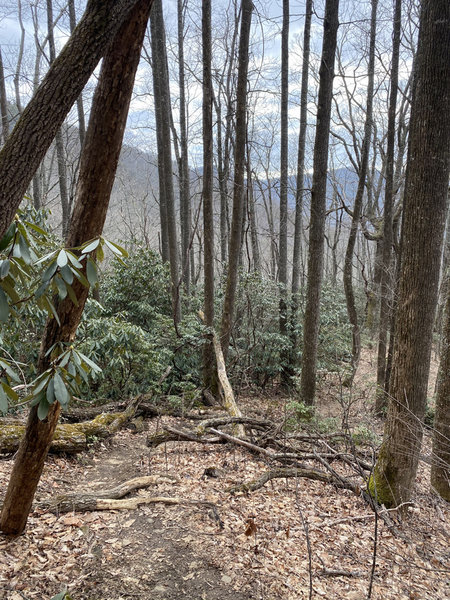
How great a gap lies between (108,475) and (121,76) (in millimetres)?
4483

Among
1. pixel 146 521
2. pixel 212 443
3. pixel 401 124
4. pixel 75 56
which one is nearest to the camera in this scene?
pixel 75 56

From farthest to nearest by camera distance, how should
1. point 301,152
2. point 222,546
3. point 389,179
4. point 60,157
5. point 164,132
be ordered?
point 60,157 < point 301,152 < point 164,132 < point 389,179 < point 222,546

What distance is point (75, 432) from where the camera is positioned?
5.43m

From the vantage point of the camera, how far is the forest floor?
9.50ft

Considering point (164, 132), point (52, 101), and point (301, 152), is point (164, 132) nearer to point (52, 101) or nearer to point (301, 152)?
point (301, 152)

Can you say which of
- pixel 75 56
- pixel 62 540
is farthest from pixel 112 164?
pixel 62 540

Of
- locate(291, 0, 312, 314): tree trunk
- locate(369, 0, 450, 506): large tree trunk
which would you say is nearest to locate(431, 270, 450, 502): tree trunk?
locate(369, 0, 450, 506): large tree trunk

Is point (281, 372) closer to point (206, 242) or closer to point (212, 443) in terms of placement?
point (206, 242)

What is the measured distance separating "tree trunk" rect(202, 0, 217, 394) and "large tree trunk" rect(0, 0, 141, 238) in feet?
22.0

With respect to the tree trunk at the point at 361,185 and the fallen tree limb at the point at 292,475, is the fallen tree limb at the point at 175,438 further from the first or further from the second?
the tree trunk at the point at 361,185

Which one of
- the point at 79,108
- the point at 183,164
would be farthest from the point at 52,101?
the point at 183,164

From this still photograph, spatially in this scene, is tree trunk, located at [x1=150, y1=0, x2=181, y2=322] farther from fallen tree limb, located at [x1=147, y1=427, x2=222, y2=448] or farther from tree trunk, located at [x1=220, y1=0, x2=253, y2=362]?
fallen tree limb, located at [x1=147, y1=427, x2=222, y2=448]

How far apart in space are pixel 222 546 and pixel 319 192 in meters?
6.60

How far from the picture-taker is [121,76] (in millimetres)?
2398
